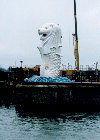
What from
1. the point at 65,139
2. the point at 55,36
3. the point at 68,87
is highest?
the point at 55,36

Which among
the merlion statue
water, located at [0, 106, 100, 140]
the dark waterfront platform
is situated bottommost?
water, located at [0, 106, 100, 140]

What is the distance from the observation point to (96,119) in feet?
158

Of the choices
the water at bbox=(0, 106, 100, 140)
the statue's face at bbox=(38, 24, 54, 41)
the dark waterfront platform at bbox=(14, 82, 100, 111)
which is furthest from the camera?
the statue's face at bbox=(38, 24, 54, 41)

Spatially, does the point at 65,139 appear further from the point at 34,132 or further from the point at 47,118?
the point at 47,118

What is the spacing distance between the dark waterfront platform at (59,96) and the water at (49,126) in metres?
2.89

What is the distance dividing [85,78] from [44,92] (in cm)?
1821

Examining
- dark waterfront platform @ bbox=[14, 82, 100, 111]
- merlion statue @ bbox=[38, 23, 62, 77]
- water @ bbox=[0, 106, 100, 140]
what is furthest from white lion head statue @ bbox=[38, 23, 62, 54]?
water @ bbox=[0, 106, 100, 140]

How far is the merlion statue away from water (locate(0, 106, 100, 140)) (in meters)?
8.78

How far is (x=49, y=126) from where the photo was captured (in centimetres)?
4297

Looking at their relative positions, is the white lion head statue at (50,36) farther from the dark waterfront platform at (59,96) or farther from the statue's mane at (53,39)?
the dark waterfront platform at (59,96)

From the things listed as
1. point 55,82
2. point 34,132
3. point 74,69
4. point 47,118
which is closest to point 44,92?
point 55,82

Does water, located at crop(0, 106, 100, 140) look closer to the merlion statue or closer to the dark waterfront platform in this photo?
the dark waterfront platform

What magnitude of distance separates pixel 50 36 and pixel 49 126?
1919 centimetres

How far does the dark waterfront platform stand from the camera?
5528 centimetres
